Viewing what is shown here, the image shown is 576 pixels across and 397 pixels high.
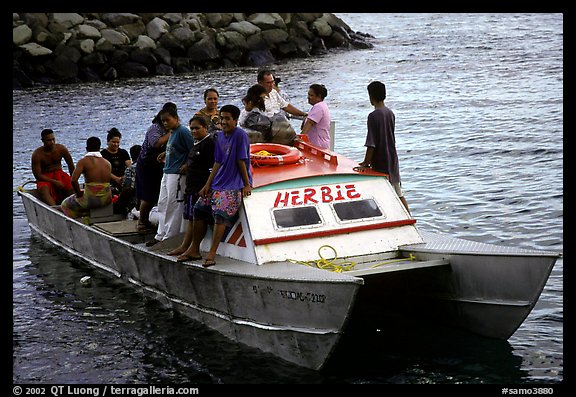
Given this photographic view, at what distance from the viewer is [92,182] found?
15531 mm

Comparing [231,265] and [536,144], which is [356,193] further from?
[536,144]

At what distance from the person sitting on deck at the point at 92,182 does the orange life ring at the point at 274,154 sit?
358 cm

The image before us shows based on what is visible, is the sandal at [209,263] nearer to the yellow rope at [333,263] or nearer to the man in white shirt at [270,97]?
the yellow rope at [333,263]

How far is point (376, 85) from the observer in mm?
12133

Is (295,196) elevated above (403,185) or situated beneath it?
elevated above

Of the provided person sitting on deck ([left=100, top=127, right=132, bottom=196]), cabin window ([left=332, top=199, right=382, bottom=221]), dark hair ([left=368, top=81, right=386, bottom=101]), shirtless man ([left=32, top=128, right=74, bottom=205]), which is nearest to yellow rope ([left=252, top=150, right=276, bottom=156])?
cabin window ([left=332, top=199, right=382, bottom=221])

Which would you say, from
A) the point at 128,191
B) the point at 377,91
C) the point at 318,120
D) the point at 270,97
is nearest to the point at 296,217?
the point at 377,91

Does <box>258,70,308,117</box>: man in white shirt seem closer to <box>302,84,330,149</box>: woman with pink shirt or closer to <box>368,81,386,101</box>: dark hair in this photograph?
<box>302,84,330,149</box>: woman with pink shirt

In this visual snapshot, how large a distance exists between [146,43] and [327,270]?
3196 cm

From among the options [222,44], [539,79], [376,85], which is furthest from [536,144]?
[222,44]

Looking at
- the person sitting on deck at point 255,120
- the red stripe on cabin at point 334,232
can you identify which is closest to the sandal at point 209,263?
the red stripe on cabin at point 334,232

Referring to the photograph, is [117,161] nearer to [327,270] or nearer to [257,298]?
[257,298]

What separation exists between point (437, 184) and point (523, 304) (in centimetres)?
1095

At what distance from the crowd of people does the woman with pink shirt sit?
0.02 meters
